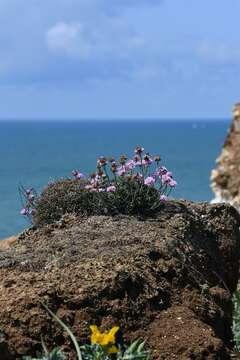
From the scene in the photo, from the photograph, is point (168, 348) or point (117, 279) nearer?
point (168, 348)

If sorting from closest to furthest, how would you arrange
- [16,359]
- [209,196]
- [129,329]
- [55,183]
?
1. [16,359]
2. [129,329]
3. [55,183]
4. [209,196]

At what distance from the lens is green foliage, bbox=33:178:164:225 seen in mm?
8023

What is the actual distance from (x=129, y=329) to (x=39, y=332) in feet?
1.98

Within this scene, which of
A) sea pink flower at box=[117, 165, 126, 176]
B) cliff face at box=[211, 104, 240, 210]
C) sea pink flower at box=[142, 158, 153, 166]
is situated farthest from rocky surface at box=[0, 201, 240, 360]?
cliff face at box=[211, 104, 240, 210]

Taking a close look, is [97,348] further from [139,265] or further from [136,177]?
[136,177]

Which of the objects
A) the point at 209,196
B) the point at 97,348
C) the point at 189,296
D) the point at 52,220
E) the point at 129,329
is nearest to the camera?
the point at 97,348

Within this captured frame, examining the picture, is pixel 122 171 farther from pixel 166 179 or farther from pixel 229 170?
pixel 229 170

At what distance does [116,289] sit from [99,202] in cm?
214

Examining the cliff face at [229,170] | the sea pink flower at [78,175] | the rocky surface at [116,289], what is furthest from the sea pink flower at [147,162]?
the cliff face at [229,170]

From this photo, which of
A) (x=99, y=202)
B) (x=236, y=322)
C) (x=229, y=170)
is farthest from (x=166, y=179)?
(x=229, y=170)

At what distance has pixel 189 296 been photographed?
20.5 feet

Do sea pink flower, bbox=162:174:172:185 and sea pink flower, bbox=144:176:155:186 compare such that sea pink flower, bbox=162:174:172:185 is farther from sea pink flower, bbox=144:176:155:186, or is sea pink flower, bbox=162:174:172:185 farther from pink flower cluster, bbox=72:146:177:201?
sea pink flower, bbox=144:176:155:186

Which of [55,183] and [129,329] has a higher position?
[55,183]

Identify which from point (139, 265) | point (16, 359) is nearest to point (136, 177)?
point (139, 265)
